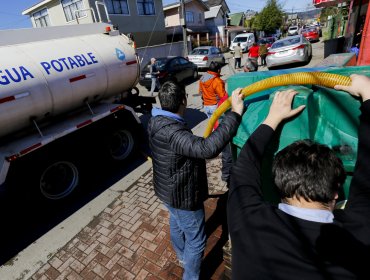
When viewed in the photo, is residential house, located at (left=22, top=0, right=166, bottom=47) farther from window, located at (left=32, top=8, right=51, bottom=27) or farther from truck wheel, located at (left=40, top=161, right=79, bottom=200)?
truck wheel, located at (left=40, top=161, right=79, bottom=200)

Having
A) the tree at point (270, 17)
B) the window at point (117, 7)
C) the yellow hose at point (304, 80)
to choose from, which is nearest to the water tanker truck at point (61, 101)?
the yellow hose at point (304, 80)

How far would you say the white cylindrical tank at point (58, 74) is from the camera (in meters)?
3.81

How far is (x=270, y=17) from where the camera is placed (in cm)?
4278

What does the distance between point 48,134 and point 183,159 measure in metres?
3.24

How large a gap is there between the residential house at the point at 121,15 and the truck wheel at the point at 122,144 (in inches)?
666

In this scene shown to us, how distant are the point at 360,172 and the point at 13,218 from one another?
5.05 m

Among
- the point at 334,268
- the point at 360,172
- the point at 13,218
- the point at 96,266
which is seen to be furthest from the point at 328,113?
the point at 13,218

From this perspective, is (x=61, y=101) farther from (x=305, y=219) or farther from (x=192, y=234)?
(x=305, y=219)

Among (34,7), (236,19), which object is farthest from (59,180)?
(236,19)

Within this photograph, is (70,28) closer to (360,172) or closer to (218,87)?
(218,87)

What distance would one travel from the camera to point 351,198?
4.20ft

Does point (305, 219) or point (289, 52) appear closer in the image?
point (305, 219)

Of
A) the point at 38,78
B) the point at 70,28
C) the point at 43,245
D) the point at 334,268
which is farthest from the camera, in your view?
the point at 70,28

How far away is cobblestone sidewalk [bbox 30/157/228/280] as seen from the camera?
→ 10.1ft
